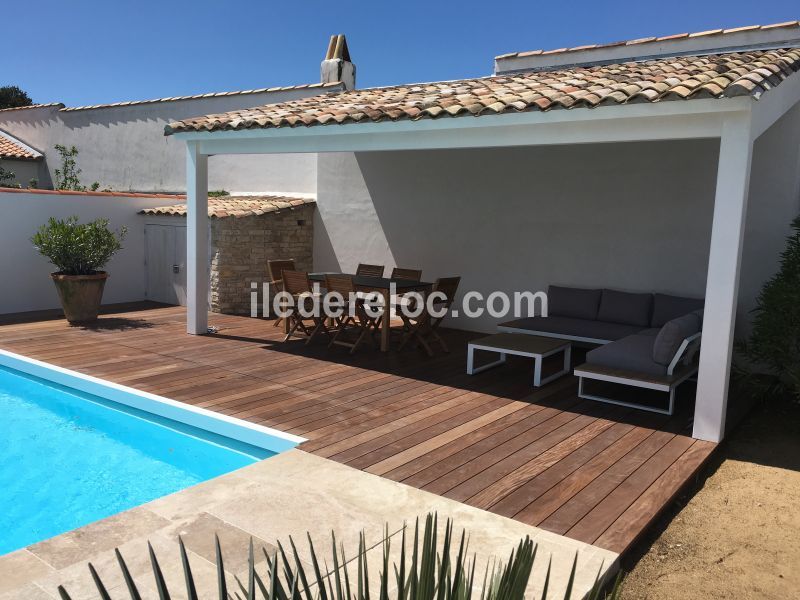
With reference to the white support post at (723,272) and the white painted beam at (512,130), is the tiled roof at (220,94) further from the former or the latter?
the white support post at (723,272)

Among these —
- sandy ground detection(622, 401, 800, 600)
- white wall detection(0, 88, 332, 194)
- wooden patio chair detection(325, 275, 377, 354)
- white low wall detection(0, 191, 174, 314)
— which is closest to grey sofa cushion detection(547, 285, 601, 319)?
wooden patio chair detection(325, 275, 377, 354)

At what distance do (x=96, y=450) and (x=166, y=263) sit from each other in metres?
7.48

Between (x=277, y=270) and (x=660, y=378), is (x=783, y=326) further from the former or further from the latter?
(x=277, y=270)

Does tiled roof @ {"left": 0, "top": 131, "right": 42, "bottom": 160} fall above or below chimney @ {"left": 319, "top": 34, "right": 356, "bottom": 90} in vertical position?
below

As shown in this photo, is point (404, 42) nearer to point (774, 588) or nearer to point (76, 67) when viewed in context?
point (76, 67)

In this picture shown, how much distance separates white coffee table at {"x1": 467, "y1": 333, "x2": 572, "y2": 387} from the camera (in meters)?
7.47

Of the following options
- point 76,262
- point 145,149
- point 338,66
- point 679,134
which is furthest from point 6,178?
point 679,134

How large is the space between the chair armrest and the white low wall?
1063cm

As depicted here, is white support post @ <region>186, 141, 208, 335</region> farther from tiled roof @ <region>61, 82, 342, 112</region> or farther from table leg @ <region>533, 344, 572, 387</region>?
table leg @ <region>533, 344, 572, 387</region>

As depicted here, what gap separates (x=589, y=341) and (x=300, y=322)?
160 inches

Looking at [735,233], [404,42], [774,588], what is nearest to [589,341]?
[735,233]

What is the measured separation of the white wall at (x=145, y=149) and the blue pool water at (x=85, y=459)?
7162mm

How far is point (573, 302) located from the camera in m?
9.53

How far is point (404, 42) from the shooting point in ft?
70.4
